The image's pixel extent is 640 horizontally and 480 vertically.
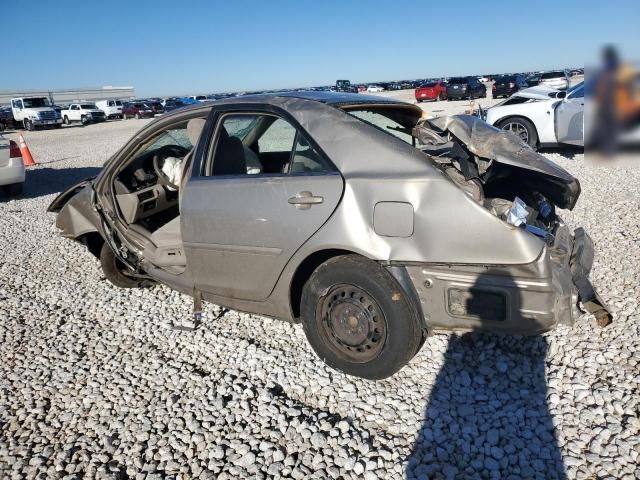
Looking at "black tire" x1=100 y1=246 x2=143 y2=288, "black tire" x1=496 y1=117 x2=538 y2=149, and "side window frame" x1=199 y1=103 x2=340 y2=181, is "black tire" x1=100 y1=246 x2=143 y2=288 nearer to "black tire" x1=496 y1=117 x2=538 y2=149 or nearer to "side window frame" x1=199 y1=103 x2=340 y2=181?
"side window frame" x1=199 y1=103 x2=340 y2=181

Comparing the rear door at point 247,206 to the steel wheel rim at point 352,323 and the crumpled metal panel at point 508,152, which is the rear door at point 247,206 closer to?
the steel wheel rim at point 352,323

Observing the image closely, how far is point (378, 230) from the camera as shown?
2664mm

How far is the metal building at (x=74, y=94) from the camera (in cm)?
6628

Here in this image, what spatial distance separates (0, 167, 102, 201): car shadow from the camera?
9922 mm

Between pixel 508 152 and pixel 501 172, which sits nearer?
pixel 508 152

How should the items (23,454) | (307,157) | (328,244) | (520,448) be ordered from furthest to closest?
(307,157) < (328,244) < (23,454) < (520,448)

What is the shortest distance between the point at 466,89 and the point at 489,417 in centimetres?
3435

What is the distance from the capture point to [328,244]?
2783mm

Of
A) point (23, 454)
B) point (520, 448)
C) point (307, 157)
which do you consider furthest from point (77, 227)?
point (520, 448)

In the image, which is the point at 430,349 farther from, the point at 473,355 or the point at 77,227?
the point at 77,227

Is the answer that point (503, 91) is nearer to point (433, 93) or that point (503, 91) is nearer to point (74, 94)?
point (433, 93)

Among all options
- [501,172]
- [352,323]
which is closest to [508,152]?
[501,172]

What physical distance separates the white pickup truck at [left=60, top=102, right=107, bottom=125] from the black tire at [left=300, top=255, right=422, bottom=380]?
39420 mm

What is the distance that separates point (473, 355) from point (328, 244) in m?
1.28
